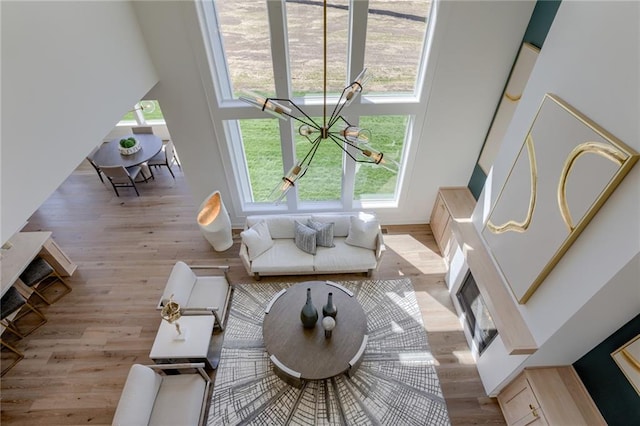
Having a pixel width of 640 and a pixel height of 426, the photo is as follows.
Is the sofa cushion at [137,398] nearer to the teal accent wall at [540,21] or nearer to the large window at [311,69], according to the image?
the large window at [311,69]

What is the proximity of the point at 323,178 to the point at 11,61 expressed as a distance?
3.89 m

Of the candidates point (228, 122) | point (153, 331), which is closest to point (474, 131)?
point (228, 122)

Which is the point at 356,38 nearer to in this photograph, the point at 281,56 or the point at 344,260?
the point at 281,56

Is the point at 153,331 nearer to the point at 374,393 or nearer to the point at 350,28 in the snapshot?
the point at 374,393

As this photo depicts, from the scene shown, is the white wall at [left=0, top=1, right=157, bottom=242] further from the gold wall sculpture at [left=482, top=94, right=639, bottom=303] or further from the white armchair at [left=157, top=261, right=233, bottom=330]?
the gold wall sculpture at [left=482, top=94, right=639, bottom=303]

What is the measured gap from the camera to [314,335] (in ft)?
12.3

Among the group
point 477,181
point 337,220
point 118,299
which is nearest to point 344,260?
point 337,220

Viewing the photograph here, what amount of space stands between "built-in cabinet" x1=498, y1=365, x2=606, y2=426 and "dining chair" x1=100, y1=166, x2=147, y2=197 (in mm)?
6730

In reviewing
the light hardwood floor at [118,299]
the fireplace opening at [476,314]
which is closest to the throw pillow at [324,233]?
the light hardwood floor at [118,299]

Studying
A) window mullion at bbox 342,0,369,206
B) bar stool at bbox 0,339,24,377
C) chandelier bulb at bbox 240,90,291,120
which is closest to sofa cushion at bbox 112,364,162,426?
bar stool at bbox 0,339,24,377

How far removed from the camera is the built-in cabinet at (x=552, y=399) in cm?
274

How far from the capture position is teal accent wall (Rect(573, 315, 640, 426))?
8.00 ft

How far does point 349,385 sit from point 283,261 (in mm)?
1880

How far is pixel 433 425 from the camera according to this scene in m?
3.44
